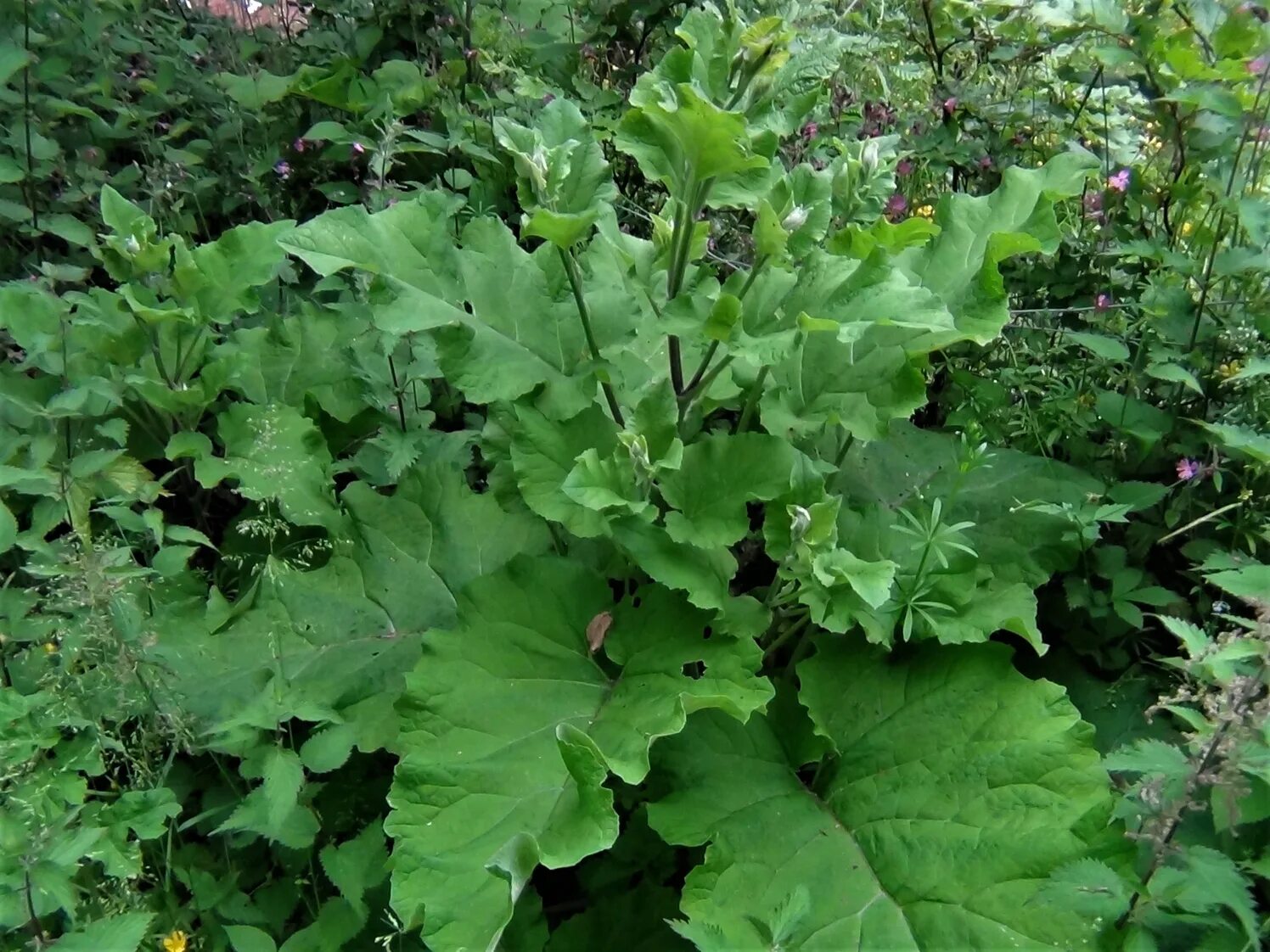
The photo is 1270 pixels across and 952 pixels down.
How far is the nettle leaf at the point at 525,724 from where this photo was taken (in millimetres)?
1282

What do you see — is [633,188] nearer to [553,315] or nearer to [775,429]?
[553,315]

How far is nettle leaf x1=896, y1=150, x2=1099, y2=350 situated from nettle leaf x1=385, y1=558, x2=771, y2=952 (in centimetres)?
71

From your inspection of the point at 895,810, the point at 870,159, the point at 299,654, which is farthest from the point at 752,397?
the point at 299,654

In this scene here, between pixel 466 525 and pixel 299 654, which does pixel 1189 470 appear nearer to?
pixel 466 525

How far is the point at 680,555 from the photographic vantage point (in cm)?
159

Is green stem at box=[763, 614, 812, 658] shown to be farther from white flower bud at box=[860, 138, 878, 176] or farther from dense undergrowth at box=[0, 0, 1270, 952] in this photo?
white flower bud at box=[860, 138, 878, 176]

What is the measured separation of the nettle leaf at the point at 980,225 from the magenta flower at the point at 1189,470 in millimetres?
466

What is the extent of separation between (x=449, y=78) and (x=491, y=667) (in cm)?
212

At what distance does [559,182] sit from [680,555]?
0.64 metres

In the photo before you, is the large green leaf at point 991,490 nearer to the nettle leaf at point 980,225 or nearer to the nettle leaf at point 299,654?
the nettle leaf at point 980,225

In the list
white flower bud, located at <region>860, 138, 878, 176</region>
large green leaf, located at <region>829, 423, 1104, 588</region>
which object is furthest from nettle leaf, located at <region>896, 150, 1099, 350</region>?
large green leaf, located at <region>829, 423, 1104, 588</region>

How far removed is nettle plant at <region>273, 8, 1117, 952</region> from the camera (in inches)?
54.2

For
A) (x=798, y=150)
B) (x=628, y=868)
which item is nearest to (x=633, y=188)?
(x=798, y=150)

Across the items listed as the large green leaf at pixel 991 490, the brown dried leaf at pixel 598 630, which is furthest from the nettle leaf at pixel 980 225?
the brown dried leaf at pixel 598 630
